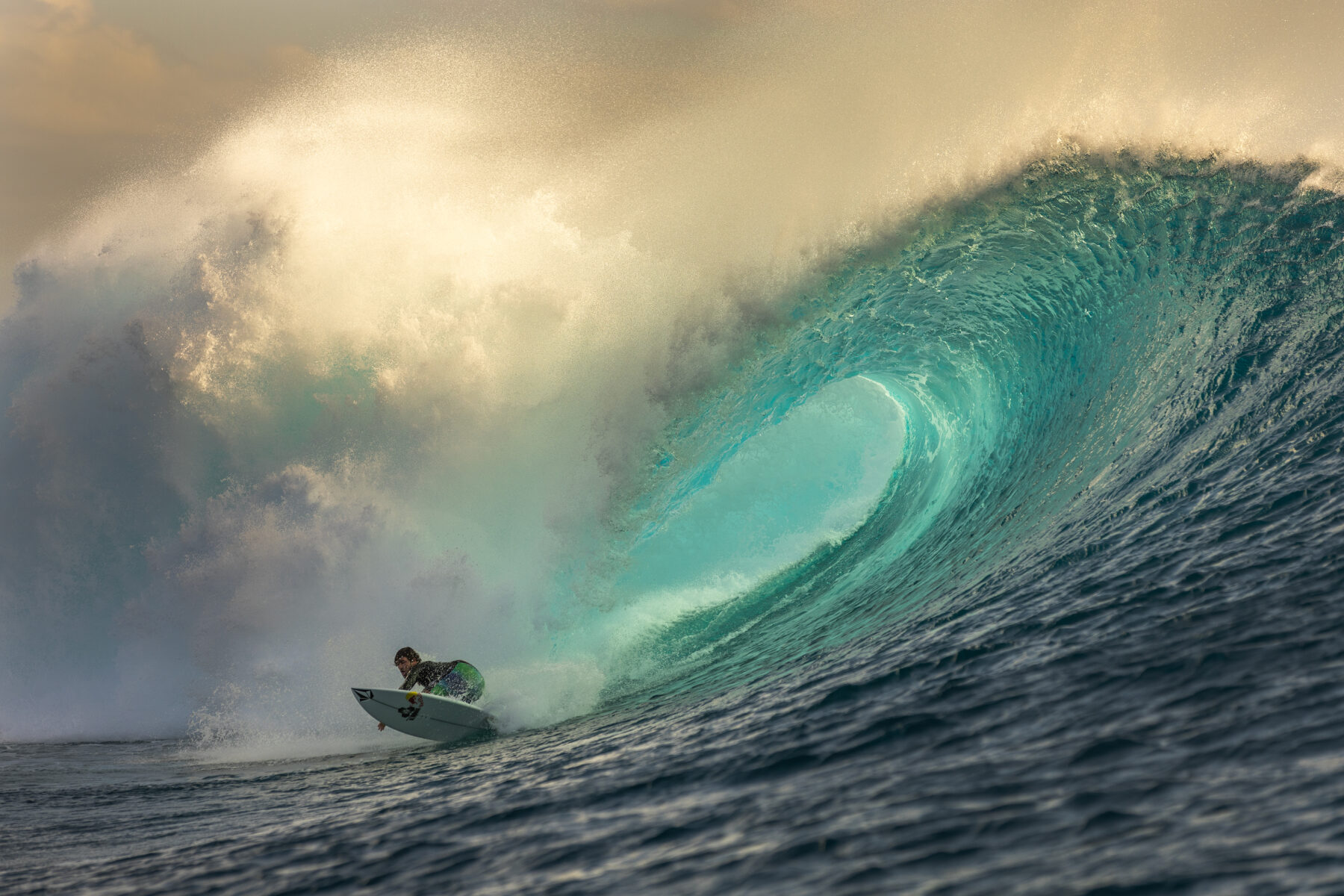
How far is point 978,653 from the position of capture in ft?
22.2

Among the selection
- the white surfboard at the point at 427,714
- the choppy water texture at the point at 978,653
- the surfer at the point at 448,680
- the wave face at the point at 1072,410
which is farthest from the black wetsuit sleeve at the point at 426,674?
the wave face at the point at 1072,410

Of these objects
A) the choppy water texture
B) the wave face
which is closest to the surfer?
the choppy water texture

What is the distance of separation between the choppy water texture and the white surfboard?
0.40m

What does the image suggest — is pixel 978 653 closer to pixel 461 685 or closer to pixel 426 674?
pixel 461 685

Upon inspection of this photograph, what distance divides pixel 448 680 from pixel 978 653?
6303 millimetres

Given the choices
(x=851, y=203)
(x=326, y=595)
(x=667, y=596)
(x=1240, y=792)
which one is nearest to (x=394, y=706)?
(x=326, y=595)

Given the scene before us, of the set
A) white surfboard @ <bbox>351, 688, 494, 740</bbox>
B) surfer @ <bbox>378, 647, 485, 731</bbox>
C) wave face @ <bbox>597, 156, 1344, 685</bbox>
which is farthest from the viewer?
surfer @ <bbox>378, 647, 485, 731</bbox>

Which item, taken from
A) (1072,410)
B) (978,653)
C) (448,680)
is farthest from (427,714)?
(1072,410)

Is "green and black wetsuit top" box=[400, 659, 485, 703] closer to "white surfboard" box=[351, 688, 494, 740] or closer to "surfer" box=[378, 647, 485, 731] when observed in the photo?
"surfer" box=[378, 647, 485, 731]

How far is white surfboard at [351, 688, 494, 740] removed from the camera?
10156 mm

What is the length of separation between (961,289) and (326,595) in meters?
10.9

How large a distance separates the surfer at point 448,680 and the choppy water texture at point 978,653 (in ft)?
2.66

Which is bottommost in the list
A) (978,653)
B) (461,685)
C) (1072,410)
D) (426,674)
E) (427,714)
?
(978,653)

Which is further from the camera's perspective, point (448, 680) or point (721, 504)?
point (721, 504)
